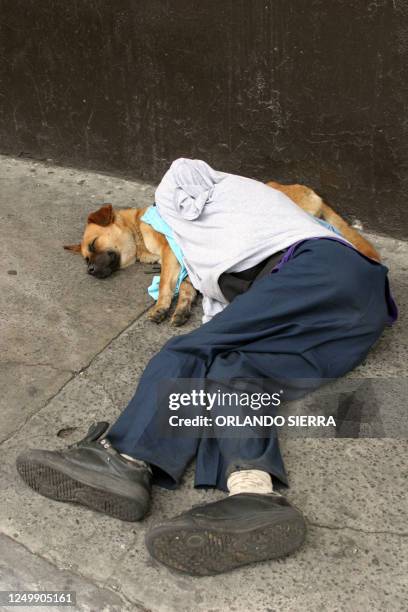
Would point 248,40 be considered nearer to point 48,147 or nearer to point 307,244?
point 307,244

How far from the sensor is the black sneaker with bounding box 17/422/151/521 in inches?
103

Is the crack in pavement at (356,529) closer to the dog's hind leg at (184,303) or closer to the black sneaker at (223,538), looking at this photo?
the black sneaker at (223,538)

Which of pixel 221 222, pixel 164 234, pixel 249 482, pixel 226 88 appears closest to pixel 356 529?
pixel 249 482

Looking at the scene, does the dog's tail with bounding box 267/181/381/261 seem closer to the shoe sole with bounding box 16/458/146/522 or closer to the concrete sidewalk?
the concrete sidewalk

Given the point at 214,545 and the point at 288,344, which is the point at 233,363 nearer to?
the point at 288,344

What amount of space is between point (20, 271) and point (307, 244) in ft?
5.89

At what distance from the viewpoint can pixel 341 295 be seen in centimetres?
309

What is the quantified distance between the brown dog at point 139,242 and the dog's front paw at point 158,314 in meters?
0.03

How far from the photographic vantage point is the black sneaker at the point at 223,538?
2.37 meters

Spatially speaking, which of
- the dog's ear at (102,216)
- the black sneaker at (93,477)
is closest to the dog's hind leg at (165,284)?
the dog's ear at (102,216)

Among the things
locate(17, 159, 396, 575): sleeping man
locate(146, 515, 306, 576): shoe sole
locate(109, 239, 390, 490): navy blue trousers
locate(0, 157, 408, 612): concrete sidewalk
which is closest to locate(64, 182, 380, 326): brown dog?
locate(0, 157, 408, 612): concrete sidewalk

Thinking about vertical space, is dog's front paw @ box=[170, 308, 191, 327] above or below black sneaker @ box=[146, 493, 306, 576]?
below

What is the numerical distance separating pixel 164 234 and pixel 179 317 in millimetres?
515

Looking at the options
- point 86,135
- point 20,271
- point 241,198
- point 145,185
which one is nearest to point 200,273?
point 241,198
